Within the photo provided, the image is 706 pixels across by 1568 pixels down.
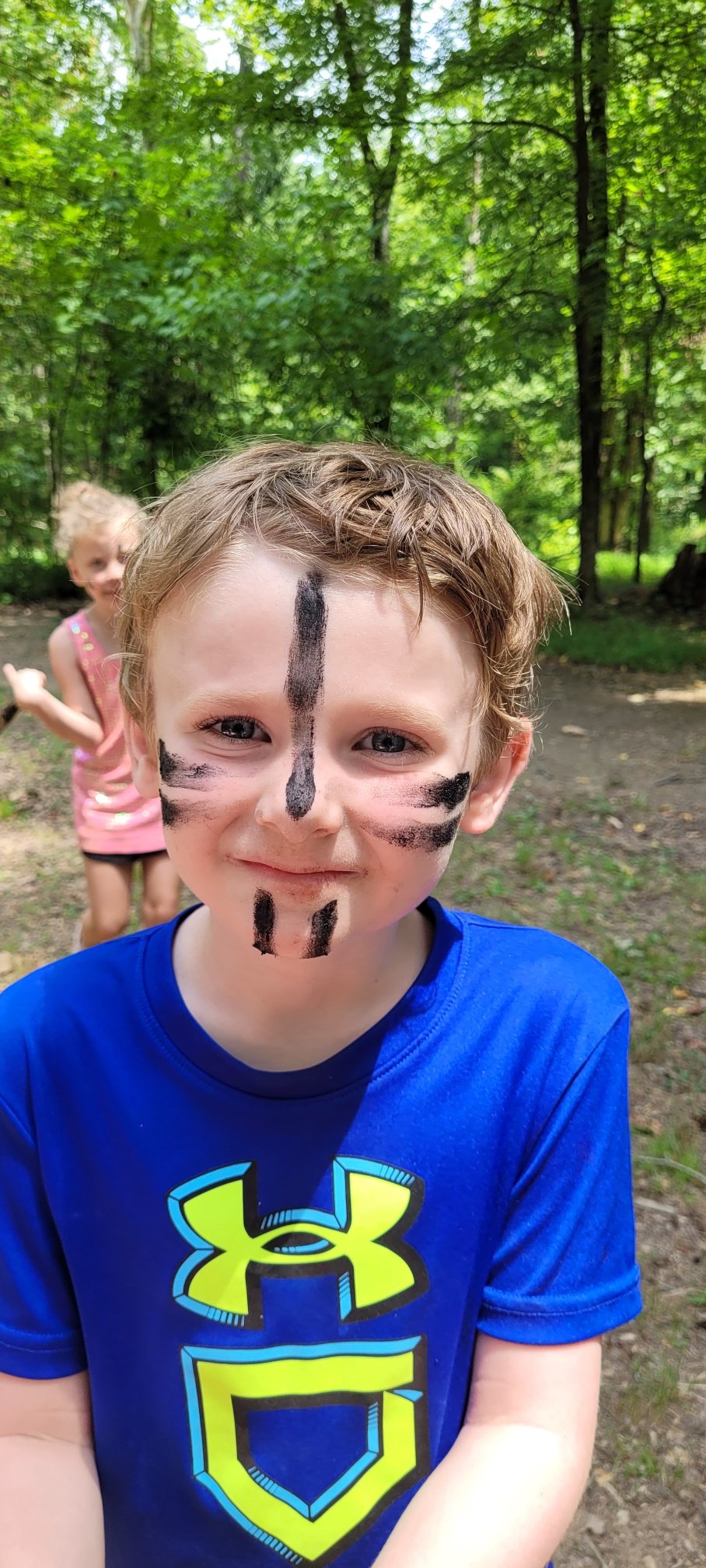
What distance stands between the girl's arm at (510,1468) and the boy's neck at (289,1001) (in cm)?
32

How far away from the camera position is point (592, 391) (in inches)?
398

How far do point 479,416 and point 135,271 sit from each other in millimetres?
4499

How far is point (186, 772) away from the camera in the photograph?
2.90 ft

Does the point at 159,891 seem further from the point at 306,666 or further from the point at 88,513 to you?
the point at 306,666

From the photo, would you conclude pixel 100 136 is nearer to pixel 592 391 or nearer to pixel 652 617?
pixel 592 391

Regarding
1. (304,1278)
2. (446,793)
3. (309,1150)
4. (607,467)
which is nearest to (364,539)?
(446,793)

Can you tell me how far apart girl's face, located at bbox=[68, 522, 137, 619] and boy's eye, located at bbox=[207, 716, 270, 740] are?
7.23 ft

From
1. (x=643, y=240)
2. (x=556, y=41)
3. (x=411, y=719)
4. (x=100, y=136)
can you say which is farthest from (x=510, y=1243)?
(x=100, y=136)

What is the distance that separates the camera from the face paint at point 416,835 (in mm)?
861

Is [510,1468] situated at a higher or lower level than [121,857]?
higher

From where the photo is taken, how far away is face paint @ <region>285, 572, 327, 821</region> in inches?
32.4

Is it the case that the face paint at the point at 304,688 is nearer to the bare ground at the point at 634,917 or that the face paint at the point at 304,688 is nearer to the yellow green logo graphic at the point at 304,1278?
the yellow green logo graphic at the point at 304,1278

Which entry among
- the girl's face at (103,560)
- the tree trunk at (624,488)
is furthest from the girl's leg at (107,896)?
the tree trunk at (624,488)

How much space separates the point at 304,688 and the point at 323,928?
0.21 meters
